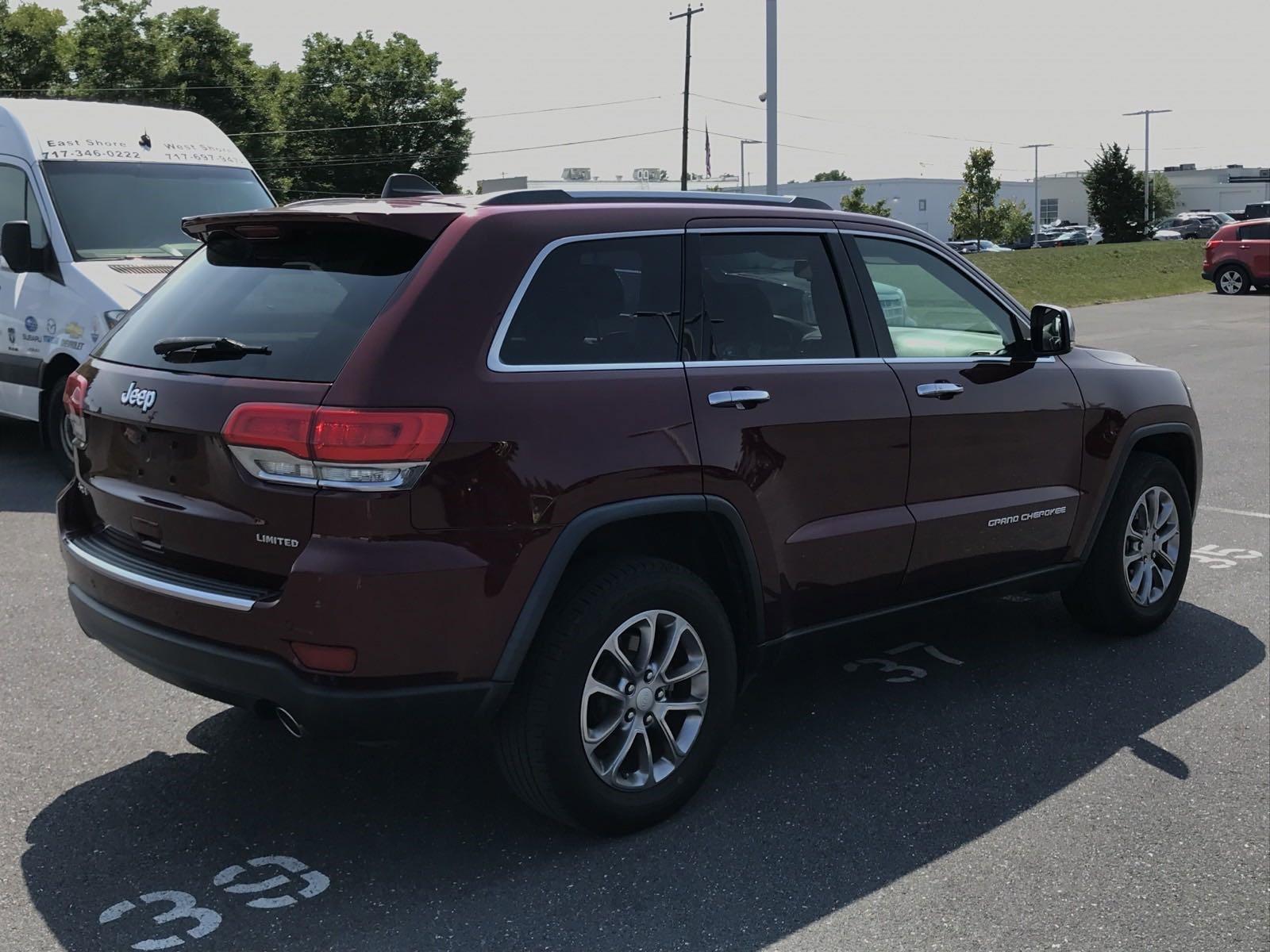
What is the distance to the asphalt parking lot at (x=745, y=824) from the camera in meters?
3.40

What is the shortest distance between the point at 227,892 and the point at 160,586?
0.82 metres

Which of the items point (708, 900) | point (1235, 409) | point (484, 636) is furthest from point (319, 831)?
point (1235, 409)

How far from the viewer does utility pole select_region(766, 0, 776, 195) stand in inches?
991

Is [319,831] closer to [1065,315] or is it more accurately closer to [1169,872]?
[1169,872]

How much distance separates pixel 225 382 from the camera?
3586 mm

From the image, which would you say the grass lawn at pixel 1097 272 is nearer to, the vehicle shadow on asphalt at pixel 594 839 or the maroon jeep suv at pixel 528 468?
the vehicle shadow on asphalt at pixel 594 839

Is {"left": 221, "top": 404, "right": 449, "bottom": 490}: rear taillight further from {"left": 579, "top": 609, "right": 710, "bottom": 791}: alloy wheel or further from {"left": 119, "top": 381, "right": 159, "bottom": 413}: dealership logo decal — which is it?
{"left": 579, "top": 609, "right": 710, "bottom": 791}: alloy wheel

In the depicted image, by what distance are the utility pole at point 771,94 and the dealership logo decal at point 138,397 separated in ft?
72.8

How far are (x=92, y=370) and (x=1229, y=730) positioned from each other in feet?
13.1

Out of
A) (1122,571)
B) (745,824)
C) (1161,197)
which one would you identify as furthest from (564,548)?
(1161,197)

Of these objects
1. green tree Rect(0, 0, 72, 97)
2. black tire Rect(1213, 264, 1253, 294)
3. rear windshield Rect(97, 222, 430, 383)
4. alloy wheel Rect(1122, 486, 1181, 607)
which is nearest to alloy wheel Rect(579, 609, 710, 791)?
rear windshield Rect(97, 222, 430, 383)

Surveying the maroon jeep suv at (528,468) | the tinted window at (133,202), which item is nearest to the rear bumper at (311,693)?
the maroon jeep suv at (528,468)

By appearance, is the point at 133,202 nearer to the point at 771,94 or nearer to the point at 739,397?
the point at 739,397

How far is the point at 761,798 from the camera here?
4172mm
